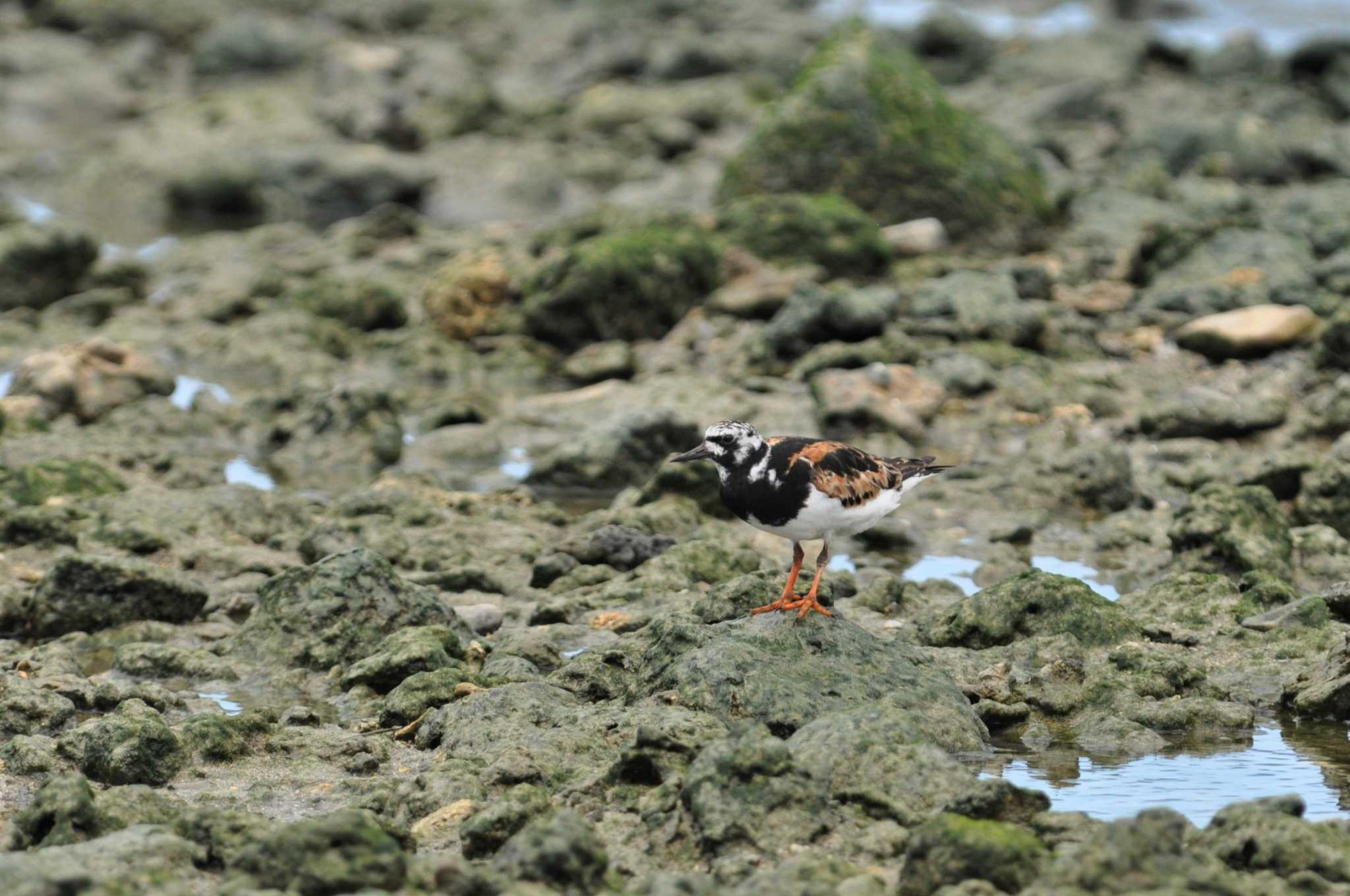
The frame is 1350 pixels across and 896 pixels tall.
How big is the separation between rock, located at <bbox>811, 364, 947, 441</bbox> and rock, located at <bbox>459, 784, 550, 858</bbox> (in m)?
8.85

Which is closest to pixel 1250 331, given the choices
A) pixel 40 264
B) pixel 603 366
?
pixel 603 366

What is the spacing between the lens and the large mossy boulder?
21.4 m

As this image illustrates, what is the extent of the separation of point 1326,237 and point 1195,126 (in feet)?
20.4

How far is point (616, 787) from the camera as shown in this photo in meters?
8.30

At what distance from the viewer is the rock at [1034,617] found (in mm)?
10562

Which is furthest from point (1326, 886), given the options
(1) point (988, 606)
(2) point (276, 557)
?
(2) point (276, 557)

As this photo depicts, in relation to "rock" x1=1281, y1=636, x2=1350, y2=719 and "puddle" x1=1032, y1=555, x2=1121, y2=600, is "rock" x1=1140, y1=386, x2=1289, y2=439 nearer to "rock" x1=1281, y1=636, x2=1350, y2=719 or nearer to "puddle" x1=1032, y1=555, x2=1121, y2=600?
"puddle" x1=1032, y1=555, x2=1121, y2=600

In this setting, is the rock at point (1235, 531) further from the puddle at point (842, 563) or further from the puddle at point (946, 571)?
the puddle at point (842, 563)

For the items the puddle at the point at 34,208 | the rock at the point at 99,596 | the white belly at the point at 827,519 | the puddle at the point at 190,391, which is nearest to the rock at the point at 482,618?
the rock at the point at 99,596

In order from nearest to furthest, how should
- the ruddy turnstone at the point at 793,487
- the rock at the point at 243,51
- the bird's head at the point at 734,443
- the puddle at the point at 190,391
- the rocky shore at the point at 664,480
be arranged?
the rocky shore at the point at 664,480 → the ruddy turnstone at the point at 793,487 → the bird's head at the point at 734,443 → the puddle at the point at 190,391 → the rock at the point at 243,51

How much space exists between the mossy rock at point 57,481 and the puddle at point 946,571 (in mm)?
6630

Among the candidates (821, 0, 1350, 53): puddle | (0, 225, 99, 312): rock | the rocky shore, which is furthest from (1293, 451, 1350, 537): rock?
(821, 0, 1350, 53): puddle

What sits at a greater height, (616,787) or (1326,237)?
(616,787)

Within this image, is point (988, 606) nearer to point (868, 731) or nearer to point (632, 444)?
point (868, 731)
